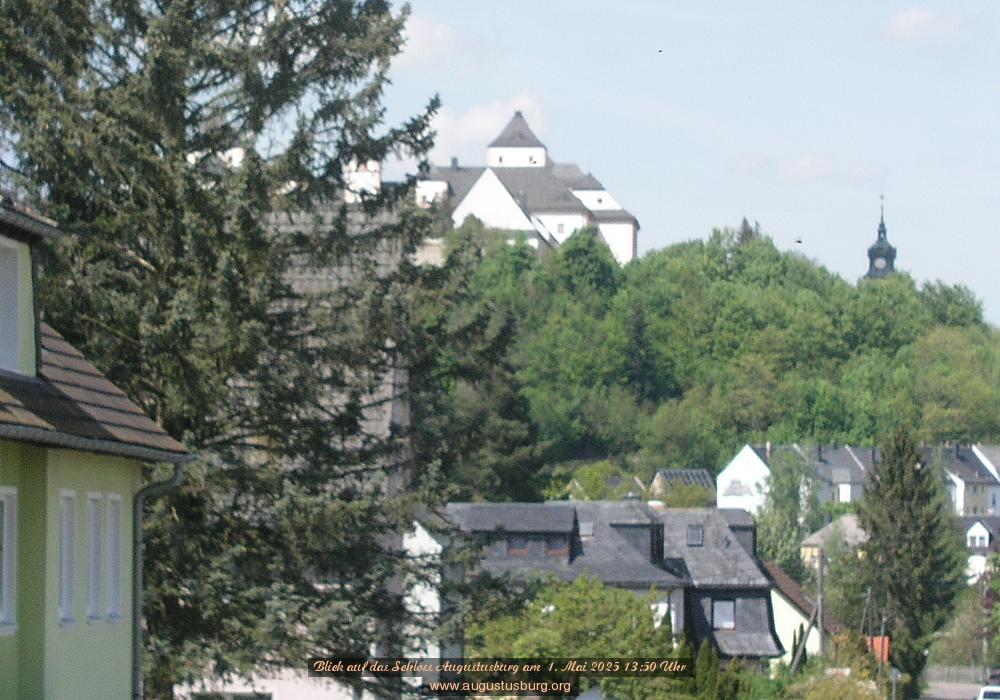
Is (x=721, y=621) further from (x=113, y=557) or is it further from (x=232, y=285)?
(x=113, y=557)

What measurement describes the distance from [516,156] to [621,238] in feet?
66.6

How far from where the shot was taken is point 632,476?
433 feet

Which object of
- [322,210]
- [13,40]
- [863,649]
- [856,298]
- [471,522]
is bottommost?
[863,649]

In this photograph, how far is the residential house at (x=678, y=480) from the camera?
12544 cm

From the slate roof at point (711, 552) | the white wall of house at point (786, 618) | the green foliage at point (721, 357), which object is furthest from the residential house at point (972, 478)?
the slate roof at point (711, 552)

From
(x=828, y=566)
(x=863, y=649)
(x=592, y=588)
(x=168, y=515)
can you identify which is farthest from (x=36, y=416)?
(x=828, y=566)

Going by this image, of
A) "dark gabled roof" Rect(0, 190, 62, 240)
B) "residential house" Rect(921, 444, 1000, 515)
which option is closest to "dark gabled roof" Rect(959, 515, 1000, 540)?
"residential house" Rect(921, 444, 1000, 515)

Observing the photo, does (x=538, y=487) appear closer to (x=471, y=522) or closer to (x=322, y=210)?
(x=471, y=522)

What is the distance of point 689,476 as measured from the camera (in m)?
136

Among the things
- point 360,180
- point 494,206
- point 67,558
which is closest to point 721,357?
point 494,206

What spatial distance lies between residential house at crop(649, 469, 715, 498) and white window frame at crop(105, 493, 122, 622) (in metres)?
107

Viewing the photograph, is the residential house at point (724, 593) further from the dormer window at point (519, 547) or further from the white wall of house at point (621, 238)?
the white wall of house at point (621, 238)

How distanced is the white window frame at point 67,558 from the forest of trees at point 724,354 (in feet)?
380

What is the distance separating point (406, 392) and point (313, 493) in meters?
2.07
